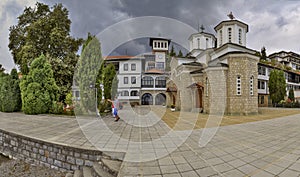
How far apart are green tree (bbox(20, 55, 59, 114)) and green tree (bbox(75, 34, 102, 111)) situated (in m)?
2.78

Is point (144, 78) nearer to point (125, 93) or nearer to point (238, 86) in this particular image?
point (125, 93)

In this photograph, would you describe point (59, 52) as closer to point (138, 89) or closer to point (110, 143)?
point (138, 89)

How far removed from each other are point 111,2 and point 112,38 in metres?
2.33

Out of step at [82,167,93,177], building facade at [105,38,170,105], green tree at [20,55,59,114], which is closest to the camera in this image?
step at [82,167,93,177]

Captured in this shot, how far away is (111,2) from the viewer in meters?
8.07

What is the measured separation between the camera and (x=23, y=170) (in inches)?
193

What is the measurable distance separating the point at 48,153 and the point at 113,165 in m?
2.71

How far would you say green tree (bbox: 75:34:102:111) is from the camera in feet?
34.5

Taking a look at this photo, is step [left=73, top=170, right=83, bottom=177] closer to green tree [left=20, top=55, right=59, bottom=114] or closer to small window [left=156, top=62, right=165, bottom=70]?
green tree [left=20, top=55, right=59, bottom=114]

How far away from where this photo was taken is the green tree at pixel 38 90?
1102cm

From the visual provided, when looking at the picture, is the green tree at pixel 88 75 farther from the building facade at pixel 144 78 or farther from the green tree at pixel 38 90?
the building facade at pixel 144 78

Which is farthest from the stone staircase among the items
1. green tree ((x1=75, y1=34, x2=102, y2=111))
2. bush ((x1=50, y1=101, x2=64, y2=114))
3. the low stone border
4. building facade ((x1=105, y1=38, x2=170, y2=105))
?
building facade ((x1=105, y1=38, x2=170, y2=105))

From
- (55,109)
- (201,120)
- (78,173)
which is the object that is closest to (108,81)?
(55,109)

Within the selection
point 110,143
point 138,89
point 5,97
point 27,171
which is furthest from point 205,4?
point 138,89
